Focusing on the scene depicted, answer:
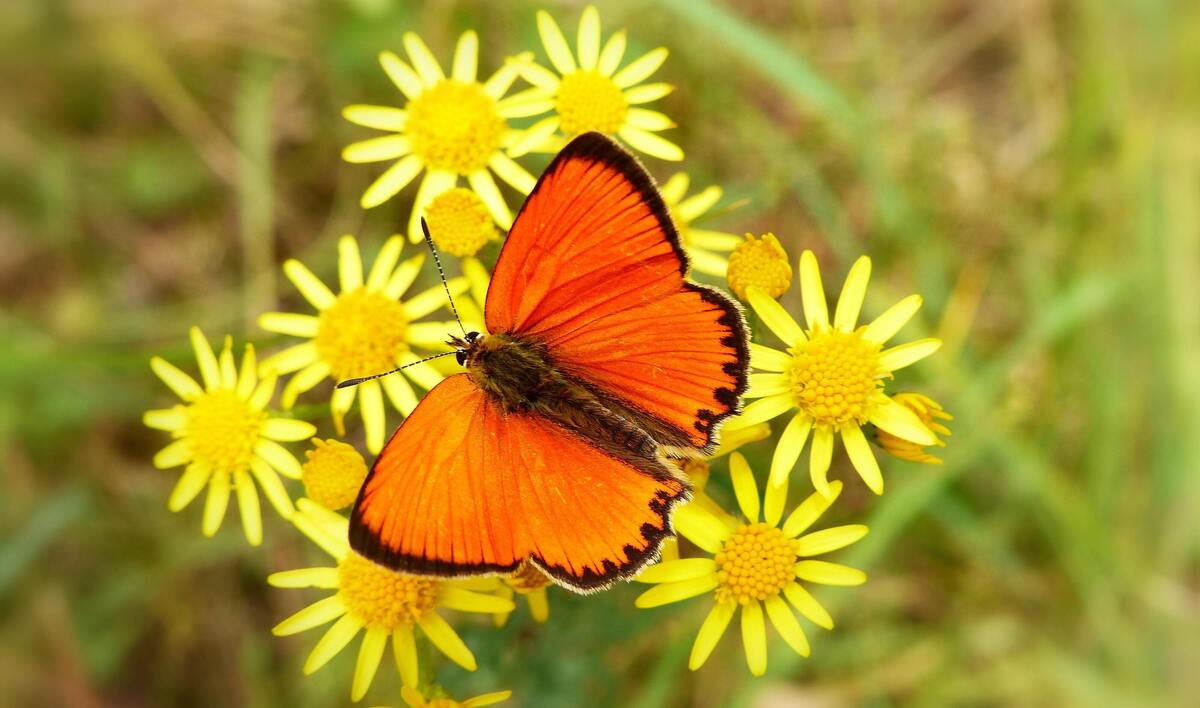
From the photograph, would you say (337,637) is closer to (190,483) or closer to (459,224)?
(190,483)

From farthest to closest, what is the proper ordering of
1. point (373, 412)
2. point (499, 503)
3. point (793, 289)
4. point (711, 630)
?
1. point (793, 289)
2. point (373, 412)
3. point (711, 630)
4. point (499, 503)

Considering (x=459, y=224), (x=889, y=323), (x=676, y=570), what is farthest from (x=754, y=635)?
(x=459, y=224)

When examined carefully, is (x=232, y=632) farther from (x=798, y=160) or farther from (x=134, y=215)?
(x=798, y=160)

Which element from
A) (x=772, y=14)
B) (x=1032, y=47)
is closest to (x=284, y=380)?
(x=772, y=14)

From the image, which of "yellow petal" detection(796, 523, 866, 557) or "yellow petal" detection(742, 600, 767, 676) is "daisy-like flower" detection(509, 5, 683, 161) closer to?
"yellow petal" detection(796, 523, 866, 557)

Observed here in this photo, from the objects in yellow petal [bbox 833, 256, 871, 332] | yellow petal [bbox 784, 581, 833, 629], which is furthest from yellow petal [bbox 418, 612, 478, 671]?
yellow petal [bbox 833, 256, 871, 332]

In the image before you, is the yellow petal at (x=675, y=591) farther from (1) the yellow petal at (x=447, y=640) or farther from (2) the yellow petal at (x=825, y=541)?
(1) the yellow petal at (x=447, y=640)

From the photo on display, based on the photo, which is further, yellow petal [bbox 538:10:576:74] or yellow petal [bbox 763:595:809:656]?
yellow petal [bbox 538:10:576:74]
